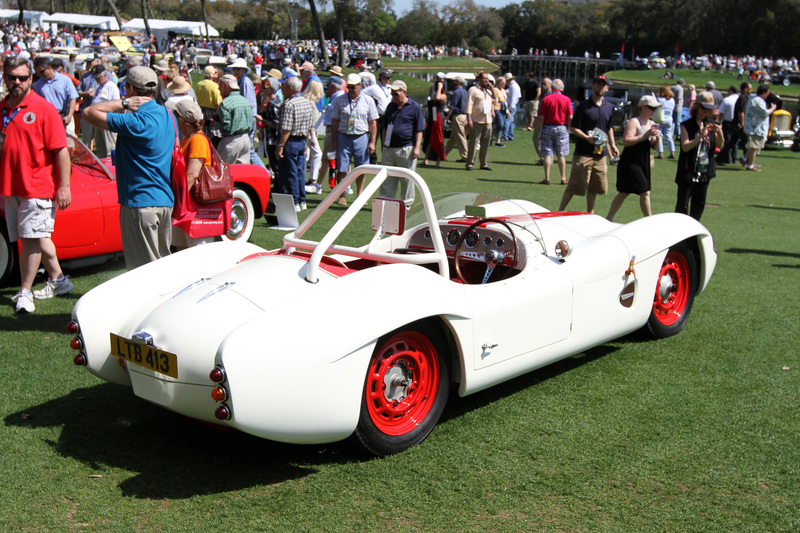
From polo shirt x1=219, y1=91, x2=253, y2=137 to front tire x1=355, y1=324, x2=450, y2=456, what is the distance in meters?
6.29

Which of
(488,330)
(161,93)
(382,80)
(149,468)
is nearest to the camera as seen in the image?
(149,468)

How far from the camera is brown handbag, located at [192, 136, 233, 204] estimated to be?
637 cm

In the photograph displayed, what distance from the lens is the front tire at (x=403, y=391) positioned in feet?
13.2

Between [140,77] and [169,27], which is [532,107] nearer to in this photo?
[140,77]

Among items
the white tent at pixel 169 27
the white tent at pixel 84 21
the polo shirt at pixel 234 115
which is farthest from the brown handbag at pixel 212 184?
the white tent at pixel 84 21

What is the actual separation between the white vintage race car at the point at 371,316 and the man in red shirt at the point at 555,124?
855 centimetres

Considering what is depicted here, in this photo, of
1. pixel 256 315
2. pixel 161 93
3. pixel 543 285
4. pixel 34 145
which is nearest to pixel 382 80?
pixel 161 93

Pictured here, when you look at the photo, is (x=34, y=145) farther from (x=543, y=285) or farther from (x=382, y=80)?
(x=382, y=80)

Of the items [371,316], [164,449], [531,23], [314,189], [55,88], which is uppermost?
[531,23]

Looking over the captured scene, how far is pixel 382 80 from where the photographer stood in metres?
14.8

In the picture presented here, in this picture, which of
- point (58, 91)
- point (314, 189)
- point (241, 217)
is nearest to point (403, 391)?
point (241, 217)

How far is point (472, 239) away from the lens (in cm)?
532

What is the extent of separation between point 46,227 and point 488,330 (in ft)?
12.8

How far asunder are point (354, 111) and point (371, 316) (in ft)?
24.8
